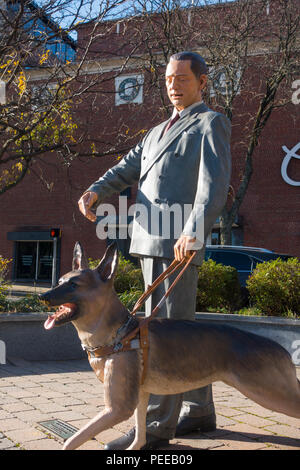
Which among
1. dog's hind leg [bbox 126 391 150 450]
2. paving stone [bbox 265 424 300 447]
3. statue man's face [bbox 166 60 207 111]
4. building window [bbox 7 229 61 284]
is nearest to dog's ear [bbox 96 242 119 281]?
dog's hind leg [bbox 126 391 150 450]

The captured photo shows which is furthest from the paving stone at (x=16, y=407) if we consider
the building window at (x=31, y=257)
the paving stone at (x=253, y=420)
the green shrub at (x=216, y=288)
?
the building window at (x=31, y=257)

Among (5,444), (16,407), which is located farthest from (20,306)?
(5,444)

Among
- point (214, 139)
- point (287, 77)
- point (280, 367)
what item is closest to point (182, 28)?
point (287, 77)

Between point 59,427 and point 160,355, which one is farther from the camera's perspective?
point 59,427

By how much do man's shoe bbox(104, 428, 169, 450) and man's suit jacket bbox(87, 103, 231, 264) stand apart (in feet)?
3.94

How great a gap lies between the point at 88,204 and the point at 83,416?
197 centimetres

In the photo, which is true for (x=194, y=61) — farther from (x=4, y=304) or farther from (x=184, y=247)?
(x=4, y=304)

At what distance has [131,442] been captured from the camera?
115 inches

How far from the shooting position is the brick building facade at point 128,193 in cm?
Answer: 1838

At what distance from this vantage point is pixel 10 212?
24047mm

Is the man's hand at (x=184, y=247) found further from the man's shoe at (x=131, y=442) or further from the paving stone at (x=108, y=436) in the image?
the paving stone at (x=108, y=436)

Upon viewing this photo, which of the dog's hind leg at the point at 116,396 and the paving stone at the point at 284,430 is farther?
the paving stone at the point at 284,430

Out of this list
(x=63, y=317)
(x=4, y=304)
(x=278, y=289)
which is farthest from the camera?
(x=4, y=304)

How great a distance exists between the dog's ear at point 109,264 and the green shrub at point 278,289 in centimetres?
547
